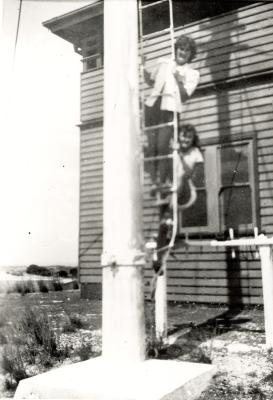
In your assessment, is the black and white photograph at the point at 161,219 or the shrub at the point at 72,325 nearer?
the black and white photograph at the point at 161,219

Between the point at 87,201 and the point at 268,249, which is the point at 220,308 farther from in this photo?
the point at 87,201

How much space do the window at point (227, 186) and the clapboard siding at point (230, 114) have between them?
0.81ft

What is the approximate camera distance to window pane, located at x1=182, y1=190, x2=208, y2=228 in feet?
28.7

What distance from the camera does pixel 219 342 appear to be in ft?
16.7

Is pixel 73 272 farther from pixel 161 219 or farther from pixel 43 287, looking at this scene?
pixel 161 219

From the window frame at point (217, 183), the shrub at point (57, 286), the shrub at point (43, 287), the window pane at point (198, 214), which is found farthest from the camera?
the shrub at point (57, 286)

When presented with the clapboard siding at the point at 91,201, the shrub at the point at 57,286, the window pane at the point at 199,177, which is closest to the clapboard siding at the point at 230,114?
the window pane at the point at 199,177

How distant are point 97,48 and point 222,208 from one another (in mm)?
5478

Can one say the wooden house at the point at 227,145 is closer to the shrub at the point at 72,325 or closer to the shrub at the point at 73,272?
the shrub at the point at 72,325

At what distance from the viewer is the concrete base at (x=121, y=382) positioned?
109 inches

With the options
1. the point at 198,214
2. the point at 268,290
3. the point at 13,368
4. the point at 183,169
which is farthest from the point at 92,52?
the point at 13,368

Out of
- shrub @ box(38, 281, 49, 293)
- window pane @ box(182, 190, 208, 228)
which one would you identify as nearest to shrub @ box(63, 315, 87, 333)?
window pane @ box(182, 190, 208, 228)

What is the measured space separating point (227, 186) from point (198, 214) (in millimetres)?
925

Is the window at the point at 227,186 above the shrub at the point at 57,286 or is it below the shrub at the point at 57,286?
above
